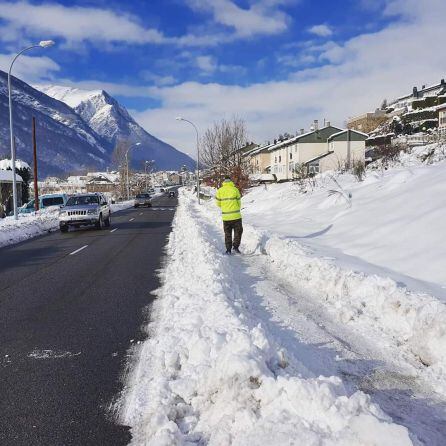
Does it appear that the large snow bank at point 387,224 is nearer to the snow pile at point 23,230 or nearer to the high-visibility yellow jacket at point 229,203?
the high-visibility yellow jacket at point 229,203

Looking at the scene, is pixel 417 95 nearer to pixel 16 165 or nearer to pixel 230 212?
pixel 16 165

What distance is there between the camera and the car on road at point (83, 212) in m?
18.9

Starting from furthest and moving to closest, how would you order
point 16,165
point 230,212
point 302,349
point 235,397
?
point 16,165 < point 230,212 < point 302,349 < point 235,397

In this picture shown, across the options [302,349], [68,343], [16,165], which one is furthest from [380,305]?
[16,165]

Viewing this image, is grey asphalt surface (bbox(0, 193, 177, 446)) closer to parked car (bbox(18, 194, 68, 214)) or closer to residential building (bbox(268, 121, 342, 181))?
parked car (bbox(18, 194, 68, 214))

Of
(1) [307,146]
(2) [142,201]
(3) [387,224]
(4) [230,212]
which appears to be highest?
(1) [307,146]

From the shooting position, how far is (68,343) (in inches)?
194

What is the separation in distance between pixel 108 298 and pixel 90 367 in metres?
2.78

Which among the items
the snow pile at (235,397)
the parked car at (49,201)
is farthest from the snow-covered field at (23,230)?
the snow pile at (235,397)

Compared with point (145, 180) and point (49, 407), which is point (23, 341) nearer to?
point (49, 407)

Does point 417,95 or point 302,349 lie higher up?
point 417,95

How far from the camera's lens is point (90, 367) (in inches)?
167

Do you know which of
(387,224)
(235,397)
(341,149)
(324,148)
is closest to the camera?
(235,397)

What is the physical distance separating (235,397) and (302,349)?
145cm
